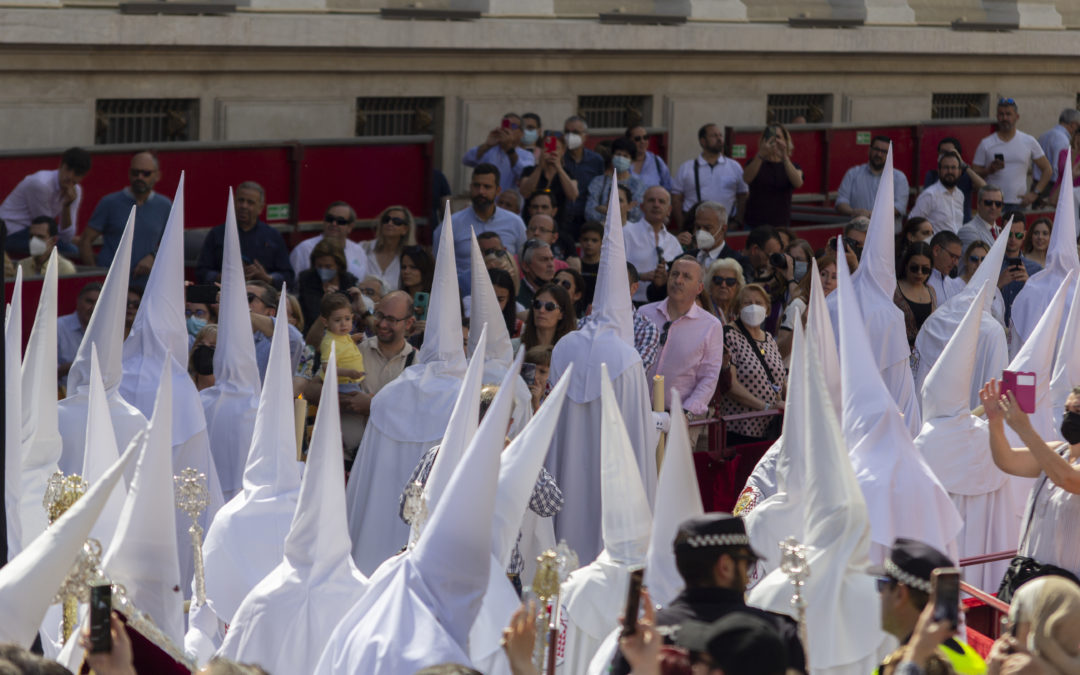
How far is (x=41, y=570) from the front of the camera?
15.1 feet

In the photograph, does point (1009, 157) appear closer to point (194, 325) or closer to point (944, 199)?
point (944, 199)

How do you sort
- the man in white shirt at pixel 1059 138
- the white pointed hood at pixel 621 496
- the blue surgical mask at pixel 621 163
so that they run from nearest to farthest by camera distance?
the white pointed hood at pixel 621 496 → the blue surgical mask at pixel 621 163 → the man in white shirt at pixel 1059 138

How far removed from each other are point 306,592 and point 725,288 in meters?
4.98

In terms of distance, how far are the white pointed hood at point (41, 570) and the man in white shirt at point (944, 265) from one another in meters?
7.62

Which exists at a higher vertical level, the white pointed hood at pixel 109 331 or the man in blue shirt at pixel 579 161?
the man in blue shirt at pixel 579 161

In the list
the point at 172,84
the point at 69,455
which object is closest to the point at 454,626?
the point at 69,455

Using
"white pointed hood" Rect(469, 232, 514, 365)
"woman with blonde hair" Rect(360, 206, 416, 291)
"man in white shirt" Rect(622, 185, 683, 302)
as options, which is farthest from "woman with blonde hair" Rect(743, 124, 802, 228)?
"white pointed hood" Rect(469, 232, 514, 365)

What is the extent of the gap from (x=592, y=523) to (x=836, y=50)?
1219cm

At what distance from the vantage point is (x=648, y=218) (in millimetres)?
11695

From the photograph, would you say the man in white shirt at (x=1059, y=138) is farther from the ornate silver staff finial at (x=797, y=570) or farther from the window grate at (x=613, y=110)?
the ornate silver staff finial at (x=797, y=570)

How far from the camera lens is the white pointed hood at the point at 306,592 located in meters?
5.47

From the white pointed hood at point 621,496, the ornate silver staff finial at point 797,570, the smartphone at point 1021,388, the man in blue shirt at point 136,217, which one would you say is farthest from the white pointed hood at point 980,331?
the man in blue shirt at point 136,217

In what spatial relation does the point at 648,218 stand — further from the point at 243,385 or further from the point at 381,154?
the point at 243,385

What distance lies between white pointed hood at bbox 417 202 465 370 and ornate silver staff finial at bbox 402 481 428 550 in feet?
7.22
